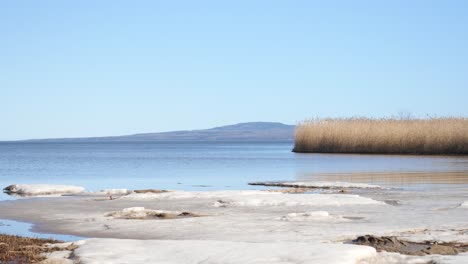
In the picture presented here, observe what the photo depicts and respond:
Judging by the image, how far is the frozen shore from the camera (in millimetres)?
8070

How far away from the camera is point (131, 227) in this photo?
11.1 meters

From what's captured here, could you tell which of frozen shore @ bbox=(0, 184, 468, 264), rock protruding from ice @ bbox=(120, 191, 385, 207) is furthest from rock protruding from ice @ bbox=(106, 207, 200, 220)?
rock protruding from ice @ bbox=(120, 191, 385, 207)

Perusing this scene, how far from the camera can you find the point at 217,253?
26.7 feet

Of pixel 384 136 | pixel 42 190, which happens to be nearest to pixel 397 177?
pixel 42 190

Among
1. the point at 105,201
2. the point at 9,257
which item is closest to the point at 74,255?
the point at 9,257

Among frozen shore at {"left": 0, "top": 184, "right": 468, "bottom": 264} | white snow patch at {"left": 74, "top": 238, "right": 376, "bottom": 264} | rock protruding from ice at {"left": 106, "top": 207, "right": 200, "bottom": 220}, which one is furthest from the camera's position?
rock protruding from ice at {"left": 106, "top": 207, "right": 200, "bottom": 220}

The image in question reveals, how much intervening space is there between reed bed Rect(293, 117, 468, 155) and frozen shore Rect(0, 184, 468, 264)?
22.4 metres

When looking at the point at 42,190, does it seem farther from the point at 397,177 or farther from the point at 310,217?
the point at 397,177

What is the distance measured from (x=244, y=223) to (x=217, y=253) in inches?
126

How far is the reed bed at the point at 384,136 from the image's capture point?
129 ft

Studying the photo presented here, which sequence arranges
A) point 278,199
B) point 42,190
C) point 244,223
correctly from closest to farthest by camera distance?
point 244,223 < point 278,199 < point 42,190

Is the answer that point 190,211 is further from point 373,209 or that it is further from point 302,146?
point 302,146

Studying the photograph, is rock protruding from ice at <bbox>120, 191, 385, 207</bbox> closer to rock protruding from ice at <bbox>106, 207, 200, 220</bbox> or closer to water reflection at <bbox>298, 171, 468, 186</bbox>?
rock protruding from ice at <bbox>106, 207, 200, 220</bbox>

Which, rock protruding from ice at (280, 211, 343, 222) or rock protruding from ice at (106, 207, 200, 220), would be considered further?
rock protruding from ice at (106, 207, 200, 220)
